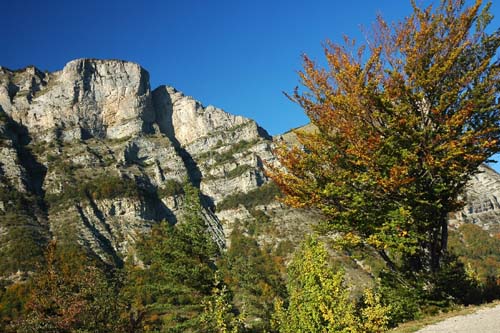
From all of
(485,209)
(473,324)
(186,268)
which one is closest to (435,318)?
(473,324)

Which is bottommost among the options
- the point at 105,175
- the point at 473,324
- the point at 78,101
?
the point at 473,324

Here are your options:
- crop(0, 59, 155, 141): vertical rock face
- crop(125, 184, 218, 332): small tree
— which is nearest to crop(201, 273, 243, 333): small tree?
crop(125, 184, 218, 332): small tree

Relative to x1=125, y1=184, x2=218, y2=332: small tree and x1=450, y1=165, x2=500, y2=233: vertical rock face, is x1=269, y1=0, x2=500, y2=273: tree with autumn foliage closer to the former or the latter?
x1=125, y1=184, x2=218, y2=332: small tree

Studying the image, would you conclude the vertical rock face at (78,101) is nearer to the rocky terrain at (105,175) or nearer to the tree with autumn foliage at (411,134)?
the rocky terrain at (105,175)

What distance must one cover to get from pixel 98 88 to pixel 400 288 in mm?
199109

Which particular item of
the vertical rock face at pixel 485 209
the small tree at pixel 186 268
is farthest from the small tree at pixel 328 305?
the vertical rock face at pixel 485 209

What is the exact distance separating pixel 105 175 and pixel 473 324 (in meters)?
153

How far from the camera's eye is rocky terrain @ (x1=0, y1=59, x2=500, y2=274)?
11956 cm

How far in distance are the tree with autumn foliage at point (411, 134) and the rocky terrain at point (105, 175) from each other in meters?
98.5

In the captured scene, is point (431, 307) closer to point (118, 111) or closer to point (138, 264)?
point (138, 264)

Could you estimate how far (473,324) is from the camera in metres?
8.62

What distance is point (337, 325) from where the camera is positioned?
8.24 m

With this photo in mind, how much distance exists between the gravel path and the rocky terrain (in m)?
100

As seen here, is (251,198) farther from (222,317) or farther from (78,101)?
(222,317)
